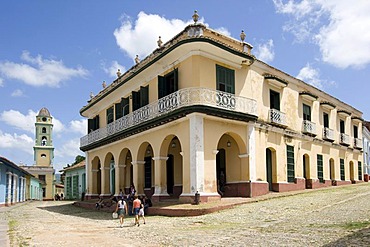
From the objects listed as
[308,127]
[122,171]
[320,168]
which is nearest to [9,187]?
[122,171]

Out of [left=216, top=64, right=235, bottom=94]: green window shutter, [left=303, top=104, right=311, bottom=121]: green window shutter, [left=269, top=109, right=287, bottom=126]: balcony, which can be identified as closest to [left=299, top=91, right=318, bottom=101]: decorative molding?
[left=303, top=104, right=311, bottom=121]: green window shutter

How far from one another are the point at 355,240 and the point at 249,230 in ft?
10.6

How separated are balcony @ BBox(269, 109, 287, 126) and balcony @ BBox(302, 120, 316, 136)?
2487 millimetres

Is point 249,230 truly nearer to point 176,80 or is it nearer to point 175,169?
point 176,80

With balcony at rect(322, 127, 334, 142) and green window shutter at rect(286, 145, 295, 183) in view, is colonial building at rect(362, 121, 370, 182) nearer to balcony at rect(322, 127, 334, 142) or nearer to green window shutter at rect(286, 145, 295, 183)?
balcony at rect(322, 127, 334, 142)

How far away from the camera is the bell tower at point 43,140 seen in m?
63.6

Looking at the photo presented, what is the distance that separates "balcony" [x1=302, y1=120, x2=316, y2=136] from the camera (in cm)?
2403

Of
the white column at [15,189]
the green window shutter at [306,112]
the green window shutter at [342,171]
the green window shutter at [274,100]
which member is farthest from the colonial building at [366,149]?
the white column at [15,189]

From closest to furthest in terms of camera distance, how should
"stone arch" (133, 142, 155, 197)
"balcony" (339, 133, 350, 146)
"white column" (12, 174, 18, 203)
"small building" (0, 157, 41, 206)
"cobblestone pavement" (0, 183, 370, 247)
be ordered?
1. "cobblestone pavement" (0, 183, 370, 247)
2. "stone arch" (133, 142, 155, 197)
3. "balcony" (339, 133, 350, 146)
4. "small building" (0, 157, 41, 206)
5. "white column" (12, 174, 18, 203)

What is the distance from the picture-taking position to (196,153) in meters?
16.9

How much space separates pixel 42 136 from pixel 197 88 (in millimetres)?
52019

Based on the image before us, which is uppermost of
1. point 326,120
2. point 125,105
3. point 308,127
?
point 125,105

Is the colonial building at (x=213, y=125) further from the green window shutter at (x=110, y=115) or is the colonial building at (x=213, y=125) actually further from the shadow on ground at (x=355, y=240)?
the shadow on ground at (x=355, y=240)

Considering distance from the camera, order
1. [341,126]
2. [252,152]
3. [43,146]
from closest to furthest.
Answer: [252,152] → [341,126] → [43,146]
